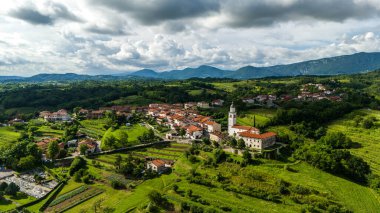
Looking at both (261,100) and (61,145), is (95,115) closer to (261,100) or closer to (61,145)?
(61,145)

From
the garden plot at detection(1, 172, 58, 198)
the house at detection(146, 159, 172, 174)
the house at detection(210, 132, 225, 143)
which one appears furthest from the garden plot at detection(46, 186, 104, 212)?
the house at detection(210, 132, 225, 143)

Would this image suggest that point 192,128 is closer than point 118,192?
No

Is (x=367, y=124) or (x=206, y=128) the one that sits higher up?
(x=367, y=124)

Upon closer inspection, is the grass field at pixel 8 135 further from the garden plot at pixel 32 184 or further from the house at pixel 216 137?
the house at pixel 216 137

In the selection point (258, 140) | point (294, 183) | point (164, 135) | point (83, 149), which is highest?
point (258, 140)

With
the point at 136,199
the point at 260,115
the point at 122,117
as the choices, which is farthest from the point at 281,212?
the point at 122,117

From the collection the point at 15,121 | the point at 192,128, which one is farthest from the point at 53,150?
the point at 15,121
